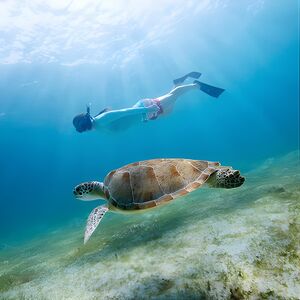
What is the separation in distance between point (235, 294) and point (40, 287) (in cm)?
312

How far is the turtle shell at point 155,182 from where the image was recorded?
13.6ft

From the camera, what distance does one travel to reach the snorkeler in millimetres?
10847

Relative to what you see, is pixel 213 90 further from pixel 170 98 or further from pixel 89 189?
pixel 89 189

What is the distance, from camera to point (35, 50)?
88.6 feet

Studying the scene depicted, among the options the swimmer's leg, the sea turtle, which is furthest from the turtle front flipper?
the swimmer's leg

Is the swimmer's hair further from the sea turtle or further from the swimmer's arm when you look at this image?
the sea turtle

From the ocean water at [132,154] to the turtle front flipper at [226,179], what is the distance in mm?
832

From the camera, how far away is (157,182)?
4281mm

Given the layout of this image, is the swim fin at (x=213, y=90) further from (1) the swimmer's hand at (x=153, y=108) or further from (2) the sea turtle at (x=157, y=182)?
(2) the sea turtle at (x=157, y=182)

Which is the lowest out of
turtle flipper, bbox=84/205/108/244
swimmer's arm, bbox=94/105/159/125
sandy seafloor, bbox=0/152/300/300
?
sandy seafloor, bbox=0/152/300/300

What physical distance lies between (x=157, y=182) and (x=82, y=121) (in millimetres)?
7082

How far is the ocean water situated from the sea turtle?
34.8 inches

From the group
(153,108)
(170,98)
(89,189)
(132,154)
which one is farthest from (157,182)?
(132,154)

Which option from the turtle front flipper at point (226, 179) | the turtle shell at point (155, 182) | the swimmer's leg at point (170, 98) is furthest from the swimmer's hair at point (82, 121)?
the turtle front flipper at point (226, 179)
